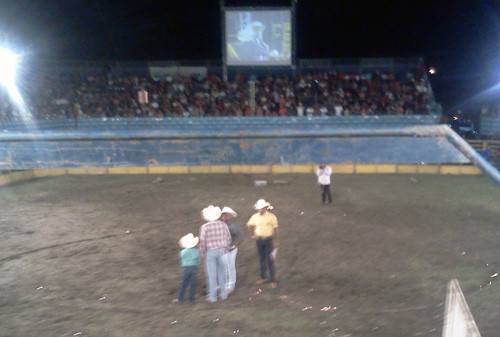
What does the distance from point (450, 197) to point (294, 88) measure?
13.8m

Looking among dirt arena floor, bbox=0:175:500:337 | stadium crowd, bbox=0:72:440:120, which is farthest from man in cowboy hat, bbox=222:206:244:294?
stadium crowd, bbox=0:72:440:120

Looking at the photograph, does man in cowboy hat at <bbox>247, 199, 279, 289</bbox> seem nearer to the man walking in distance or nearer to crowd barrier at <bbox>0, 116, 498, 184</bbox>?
the man walking in distance

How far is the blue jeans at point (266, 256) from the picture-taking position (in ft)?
24.0

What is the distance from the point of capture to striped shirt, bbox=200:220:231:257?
6668 mm

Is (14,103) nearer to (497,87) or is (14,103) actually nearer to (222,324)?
(222,324)

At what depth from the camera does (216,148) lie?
1670 cm

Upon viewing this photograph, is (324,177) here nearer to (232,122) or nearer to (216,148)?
(216,148)

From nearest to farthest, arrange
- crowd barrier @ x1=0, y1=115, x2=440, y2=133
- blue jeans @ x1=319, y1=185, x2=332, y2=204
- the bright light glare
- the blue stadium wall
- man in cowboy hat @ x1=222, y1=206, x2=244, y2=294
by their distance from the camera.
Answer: man in cowboy hat @ x1=222, y1=206, x2=244, y2=294, blue jeans @ x1=319, y1=185, x2=332, y2=204, the blue stadium wall, crowd barrier @ x1=0, y1=115, x2=440, y2=133, the bright light glare

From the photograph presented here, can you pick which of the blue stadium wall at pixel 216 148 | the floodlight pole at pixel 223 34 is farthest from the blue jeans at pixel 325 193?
the floodlight pole at pixel 223 34

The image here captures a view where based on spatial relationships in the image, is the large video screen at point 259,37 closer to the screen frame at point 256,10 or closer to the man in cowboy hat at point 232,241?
the screen frame at point 256,10

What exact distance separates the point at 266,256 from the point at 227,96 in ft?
61.9

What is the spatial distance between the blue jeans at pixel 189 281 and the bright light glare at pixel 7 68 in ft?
73.9

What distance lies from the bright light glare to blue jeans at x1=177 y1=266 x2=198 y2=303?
22530mm

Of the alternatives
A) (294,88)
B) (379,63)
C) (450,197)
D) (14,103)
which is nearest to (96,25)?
(14,103)
